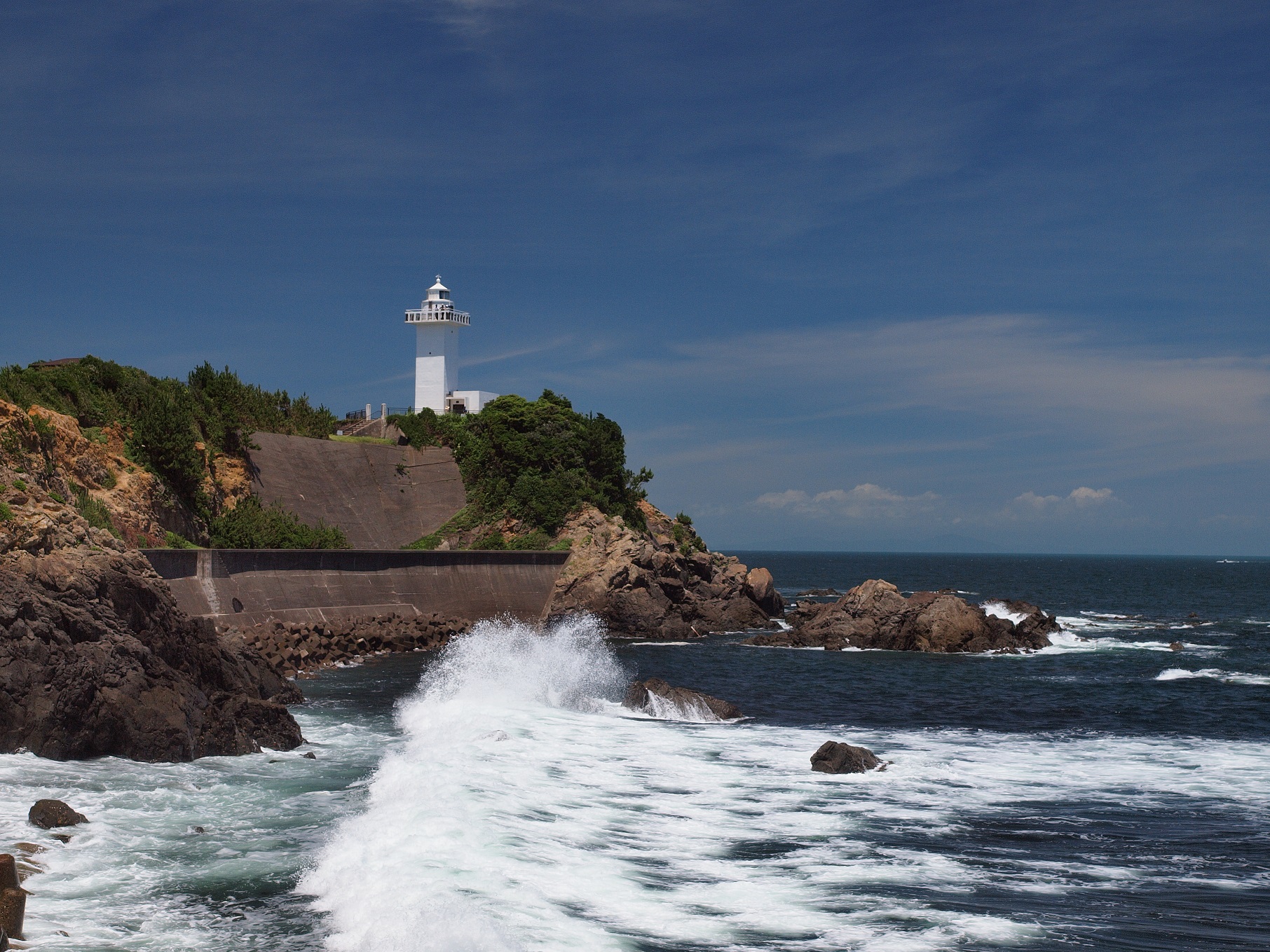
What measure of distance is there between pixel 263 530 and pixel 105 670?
22721 millimetres

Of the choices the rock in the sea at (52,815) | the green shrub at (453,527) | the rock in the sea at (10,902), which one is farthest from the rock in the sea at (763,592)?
the rock in the sea at (10,902)

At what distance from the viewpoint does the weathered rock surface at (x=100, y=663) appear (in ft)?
52.3

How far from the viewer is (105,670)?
16.8 m

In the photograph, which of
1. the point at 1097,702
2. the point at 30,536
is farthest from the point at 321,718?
the point at 1097,702

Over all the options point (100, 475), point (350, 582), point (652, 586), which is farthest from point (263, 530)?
point (652, 586)

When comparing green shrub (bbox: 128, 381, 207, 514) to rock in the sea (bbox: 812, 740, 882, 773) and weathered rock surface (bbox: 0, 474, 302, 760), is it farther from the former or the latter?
rock in the sea (bbox: 812, 740, 882, 773)

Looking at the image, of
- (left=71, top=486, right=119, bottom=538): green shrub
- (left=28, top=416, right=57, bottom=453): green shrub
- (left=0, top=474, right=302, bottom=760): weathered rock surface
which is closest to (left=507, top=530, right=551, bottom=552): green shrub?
(left=71, top=486, right=119, bottom=538): green shrub

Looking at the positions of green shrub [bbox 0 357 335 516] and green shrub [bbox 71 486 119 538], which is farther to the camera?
green shrub [bbox 0 357 335 516]

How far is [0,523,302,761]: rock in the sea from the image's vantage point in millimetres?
15922

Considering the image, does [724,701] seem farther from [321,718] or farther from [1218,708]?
[1218,708]

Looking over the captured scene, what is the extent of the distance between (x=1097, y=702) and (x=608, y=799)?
681 inches

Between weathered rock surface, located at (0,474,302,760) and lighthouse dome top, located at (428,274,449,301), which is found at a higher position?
lighthouse dome top, located at (428,274,449,301)

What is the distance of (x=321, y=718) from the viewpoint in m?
22.0

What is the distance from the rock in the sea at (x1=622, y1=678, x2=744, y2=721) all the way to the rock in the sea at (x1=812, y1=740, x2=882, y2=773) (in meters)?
5.40
